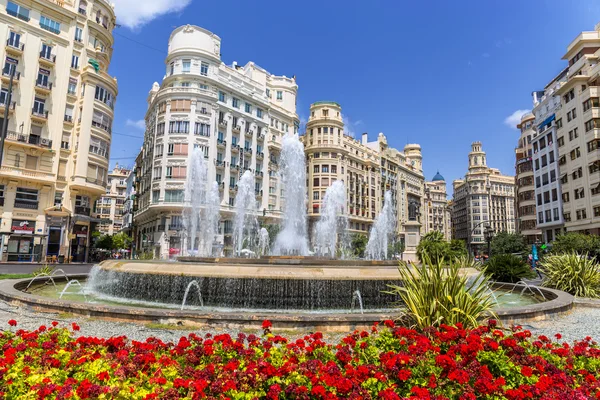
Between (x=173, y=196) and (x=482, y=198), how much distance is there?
106682mm

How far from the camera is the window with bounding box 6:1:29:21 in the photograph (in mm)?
34688

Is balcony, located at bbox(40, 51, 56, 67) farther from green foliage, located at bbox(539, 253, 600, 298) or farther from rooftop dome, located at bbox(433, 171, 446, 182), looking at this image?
rooftop dome, located at bbox(433, 171, 446, 182)

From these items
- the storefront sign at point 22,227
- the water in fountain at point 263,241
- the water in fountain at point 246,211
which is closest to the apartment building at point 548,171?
the water in fountain at point 263,241

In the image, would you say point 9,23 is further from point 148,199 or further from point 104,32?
point 148,199

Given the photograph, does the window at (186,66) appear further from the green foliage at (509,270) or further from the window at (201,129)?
the green foliage at (509,270)

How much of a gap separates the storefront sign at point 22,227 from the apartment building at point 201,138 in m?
13.1

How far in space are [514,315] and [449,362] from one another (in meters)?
5.50

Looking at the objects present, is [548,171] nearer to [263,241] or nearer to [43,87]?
[263,241]

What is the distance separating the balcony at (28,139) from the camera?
110 ft

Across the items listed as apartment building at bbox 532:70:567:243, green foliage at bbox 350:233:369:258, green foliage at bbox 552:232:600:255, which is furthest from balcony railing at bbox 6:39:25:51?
apartment building at bbox 532:70:567:243

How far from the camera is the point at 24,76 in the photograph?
3512cm

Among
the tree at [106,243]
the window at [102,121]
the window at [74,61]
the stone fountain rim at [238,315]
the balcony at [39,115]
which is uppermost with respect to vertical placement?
the window at [74,61]

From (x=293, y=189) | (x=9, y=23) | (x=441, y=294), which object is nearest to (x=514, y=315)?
(x=441, y=294)

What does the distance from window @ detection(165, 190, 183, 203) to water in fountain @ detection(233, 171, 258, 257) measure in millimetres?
8507
